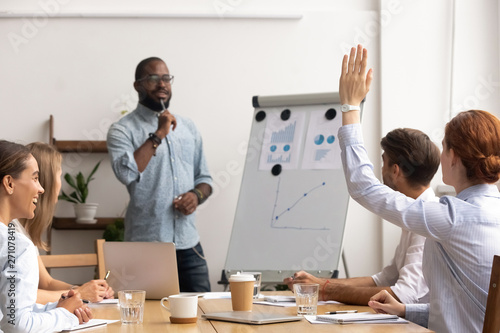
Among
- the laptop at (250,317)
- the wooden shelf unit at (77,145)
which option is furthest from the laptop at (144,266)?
the wooden shelf unit at (77,145)

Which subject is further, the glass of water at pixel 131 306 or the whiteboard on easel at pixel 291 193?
the whiteboard on easel at pixel 291 193

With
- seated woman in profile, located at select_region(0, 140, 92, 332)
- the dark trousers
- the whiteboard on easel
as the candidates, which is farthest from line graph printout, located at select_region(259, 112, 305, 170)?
seated woman in profile, located at select_region(0, 140, 92, 332)

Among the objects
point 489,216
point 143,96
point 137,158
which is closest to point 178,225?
point 137,158

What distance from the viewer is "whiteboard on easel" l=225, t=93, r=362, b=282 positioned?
3.55 metres

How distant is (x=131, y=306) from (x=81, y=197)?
258 cm

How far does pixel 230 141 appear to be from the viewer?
4.33 meters

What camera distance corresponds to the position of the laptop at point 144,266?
6.79 feet

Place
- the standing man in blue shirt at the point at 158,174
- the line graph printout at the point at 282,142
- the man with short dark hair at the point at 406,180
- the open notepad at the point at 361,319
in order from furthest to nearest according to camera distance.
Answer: the line graph printout at the point at 282,142 < the standing man in blue shirt at the point at 158,174 < the man with short dark hair at the point at 406,180 < the open notepad at the point at 361,319

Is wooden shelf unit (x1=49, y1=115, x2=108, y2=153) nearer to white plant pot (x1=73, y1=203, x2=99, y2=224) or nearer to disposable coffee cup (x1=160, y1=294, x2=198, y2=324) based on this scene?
white plant pot (x1=73, y1=203, x2=99, y2=224)

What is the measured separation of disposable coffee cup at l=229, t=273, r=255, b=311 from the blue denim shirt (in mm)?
1741

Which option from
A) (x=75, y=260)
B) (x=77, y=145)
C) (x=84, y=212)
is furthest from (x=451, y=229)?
(x=77, y=145)

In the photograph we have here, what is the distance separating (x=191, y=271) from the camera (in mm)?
3568

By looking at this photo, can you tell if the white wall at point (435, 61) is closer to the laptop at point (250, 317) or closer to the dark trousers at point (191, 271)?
the dark trousers at point (191, 271)

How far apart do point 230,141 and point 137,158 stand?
954 mm
